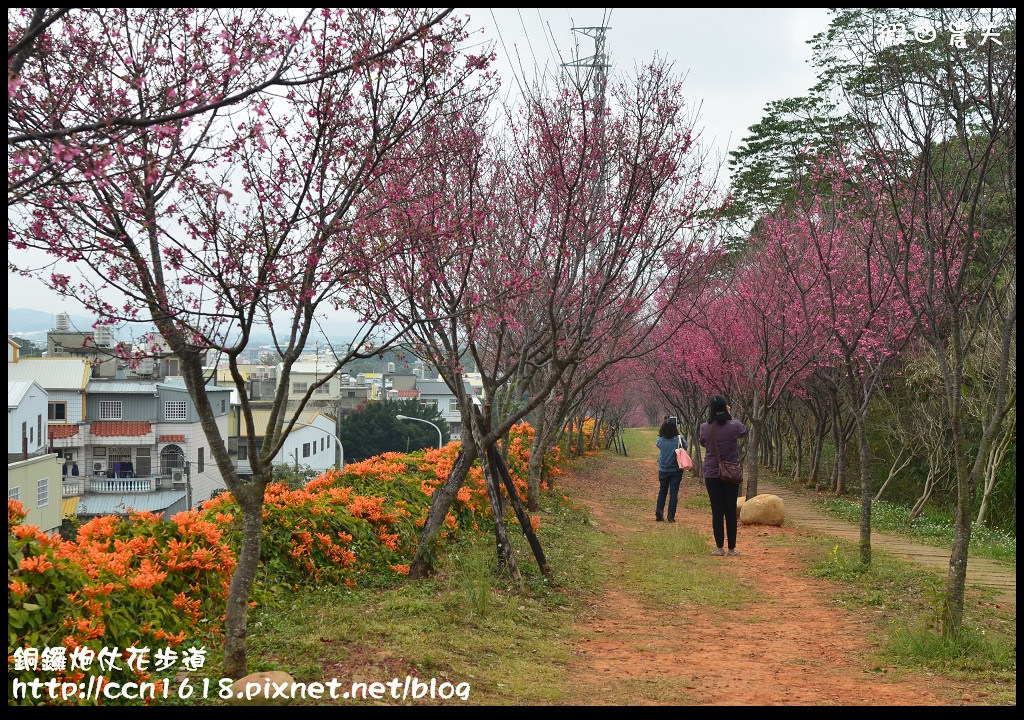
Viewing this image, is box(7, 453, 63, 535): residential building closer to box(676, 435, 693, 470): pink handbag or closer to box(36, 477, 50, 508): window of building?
box(36, 477, 50, 508): window of building

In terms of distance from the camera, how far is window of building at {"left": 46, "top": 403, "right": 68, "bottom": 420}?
2769 centimetres

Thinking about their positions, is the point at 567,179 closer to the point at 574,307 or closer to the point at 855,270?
the point at 574,307

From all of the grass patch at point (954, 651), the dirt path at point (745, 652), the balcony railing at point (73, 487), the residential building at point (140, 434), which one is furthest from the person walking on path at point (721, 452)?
the balcony railing at point (73, 487)

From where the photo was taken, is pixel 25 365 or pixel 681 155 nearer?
pixel 681 155

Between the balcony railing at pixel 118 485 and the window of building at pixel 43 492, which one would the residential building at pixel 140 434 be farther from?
the window of building at pixel 43 492

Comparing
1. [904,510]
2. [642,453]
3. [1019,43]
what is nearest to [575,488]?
[904,510]

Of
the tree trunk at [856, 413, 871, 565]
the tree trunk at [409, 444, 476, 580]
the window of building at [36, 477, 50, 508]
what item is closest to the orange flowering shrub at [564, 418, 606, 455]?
the window of building at [36, 477, 50, 508]

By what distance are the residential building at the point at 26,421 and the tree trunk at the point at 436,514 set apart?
41.6 ft

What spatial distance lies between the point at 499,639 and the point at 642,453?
37.3m

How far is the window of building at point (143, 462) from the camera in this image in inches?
1199

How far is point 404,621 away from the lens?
5.80 m

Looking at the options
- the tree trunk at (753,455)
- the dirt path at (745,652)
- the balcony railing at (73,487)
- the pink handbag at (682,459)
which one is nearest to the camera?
the dirt path at (745,652)

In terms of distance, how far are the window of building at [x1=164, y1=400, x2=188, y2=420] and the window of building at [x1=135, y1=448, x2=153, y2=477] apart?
4.61 ft

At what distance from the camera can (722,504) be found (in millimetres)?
10133
